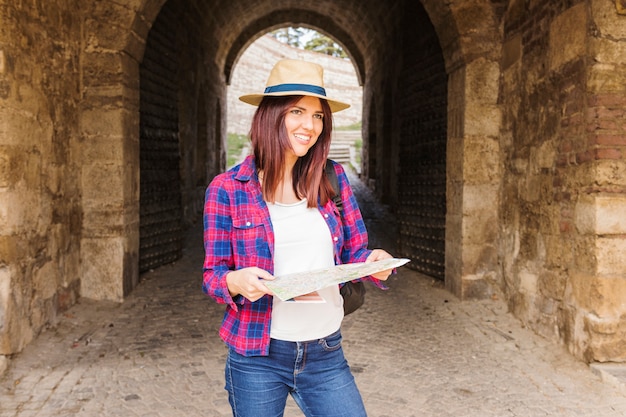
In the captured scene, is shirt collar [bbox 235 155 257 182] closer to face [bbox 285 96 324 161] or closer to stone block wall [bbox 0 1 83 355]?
face [bbox 285 96 324 161]

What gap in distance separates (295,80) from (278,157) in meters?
0.23

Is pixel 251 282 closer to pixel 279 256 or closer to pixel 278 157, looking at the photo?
pixel 279 256

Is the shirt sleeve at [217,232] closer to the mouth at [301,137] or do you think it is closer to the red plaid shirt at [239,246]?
the red plaid shirt at [239,246]

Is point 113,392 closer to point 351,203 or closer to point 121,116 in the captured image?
point 351,203

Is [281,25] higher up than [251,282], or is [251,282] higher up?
[281,25]

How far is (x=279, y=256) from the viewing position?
5.02 feet

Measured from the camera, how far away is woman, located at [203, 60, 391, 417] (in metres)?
1.50

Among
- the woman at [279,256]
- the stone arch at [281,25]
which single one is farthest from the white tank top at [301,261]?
the stone arch at [281,25]

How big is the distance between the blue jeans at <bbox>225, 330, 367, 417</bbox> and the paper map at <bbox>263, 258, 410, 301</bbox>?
240 millimetres

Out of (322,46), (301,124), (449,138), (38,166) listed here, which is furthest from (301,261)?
(322,46)

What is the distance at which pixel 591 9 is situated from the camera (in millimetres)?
3424

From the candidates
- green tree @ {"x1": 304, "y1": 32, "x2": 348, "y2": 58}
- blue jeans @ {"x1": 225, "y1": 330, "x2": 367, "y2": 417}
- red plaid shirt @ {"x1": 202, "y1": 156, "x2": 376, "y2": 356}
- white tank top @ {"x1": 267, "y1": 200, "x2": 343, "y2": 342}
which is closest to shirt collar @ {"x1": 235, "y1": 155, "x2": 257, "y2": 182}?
red plaid shirt @ {"x1": 202, "y1": 156, "x2": 376, "y2": 356}

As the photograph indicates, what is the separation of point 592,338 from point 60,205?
4.01 metres

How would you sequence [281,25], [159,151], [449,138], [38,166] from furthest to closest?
1. [281,25]
2. [159,151]
3. [449,138]
4. [38,166]
